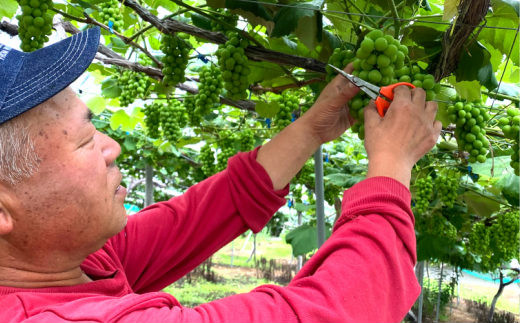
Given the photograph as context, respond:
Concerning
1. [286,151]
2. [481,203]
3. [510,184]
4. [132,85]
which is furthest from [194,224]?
[481,203]

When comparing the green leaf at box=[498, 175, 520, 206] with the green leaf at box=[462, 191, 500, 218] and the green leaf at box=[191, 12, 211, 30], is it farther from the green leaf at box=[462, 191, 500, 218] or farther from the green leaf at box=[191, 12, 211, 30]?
the green leaf at box=[191, 12, 211, 30]

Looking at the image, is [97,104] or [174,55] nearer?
[174,55]

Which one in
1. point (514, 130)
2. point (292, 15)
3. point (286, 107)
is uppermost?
point (292, 15)

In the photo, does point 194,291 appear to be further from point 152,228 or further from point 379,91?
point 379,91

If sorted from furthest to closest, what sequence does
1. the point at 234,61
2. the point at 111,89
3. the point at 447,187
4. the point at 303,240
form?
1. the point at 303,240
2. the point at 111,89
3. the point at 447,187
4. the point at 234,61

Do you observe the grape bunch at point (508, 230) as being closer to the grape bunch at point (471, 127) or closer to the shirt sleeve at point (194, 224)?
the grape bunch at point (471, 127)

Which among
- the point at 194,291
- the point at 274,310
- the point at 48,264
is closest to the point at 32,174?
the point at 48,264

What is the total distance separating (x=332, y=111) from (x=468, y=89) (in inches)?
18.2

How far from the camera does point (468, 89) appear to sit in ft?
4.89

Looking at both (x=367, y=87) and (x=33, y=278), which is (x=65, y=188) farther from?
(x=367, y=87)

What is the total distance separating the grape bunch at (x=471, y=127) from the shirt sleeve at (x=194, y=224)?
0.57m

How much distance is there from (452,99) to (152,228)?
107 cm

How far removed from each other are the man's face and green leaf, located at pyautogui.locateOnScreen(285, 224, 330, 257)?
3201 millimetres

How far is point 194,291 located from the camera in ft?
32.7
